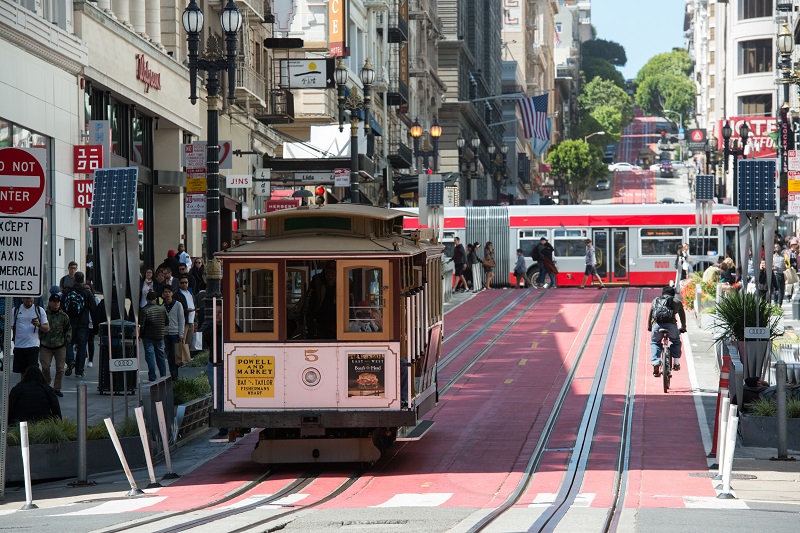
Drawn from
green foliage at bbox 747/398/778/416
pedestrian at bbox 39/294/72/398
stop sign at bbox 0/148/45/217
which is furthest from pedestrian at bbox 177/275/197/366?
green foliage at bbox 747/398/778/416

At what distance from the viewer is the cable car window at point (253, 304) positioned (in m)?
17.2

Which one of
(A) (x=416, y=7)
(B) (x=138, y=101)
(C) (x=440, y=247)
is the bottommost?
(C) (x=440, y=247)

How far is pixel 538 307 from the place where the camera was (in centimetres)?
4131

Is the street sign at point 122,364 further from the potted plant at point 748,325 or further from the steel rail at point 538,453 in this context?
the potted plant at point 748,325

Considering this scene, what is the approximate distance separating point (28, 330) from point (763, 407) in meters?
10.7

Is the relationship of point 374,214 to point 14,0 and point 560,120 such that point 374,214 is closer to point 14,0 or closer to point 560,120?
point 14,0

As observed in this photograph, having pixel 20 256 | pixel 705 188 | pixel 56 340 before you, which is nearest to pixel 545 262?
pixel 705 188

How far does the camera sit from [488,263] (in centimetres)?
4966

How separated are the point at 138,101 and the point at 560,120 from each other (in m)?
149

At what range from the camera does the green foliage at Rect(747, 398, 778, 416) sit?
19.1 m

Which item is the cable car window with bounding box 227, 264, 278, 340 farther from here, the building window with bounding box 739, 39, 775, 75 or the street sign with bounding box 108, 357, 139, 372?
the building window with bounding box 739, 39, 775, 75

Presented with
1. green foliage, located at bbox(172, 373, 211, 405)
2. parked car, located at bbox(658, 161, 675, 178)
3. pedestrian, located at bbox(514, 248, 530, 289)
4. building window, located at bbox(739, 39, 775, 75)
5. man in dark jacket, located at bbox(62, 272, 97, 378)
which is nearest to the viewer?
green foliage, located at bbox(172, 373, 211, 405)

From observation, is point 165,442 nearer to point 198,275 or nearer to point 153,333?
point 153,333

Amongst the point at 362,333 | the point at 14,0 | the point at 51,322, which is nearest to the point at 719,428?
the point at 362,333
